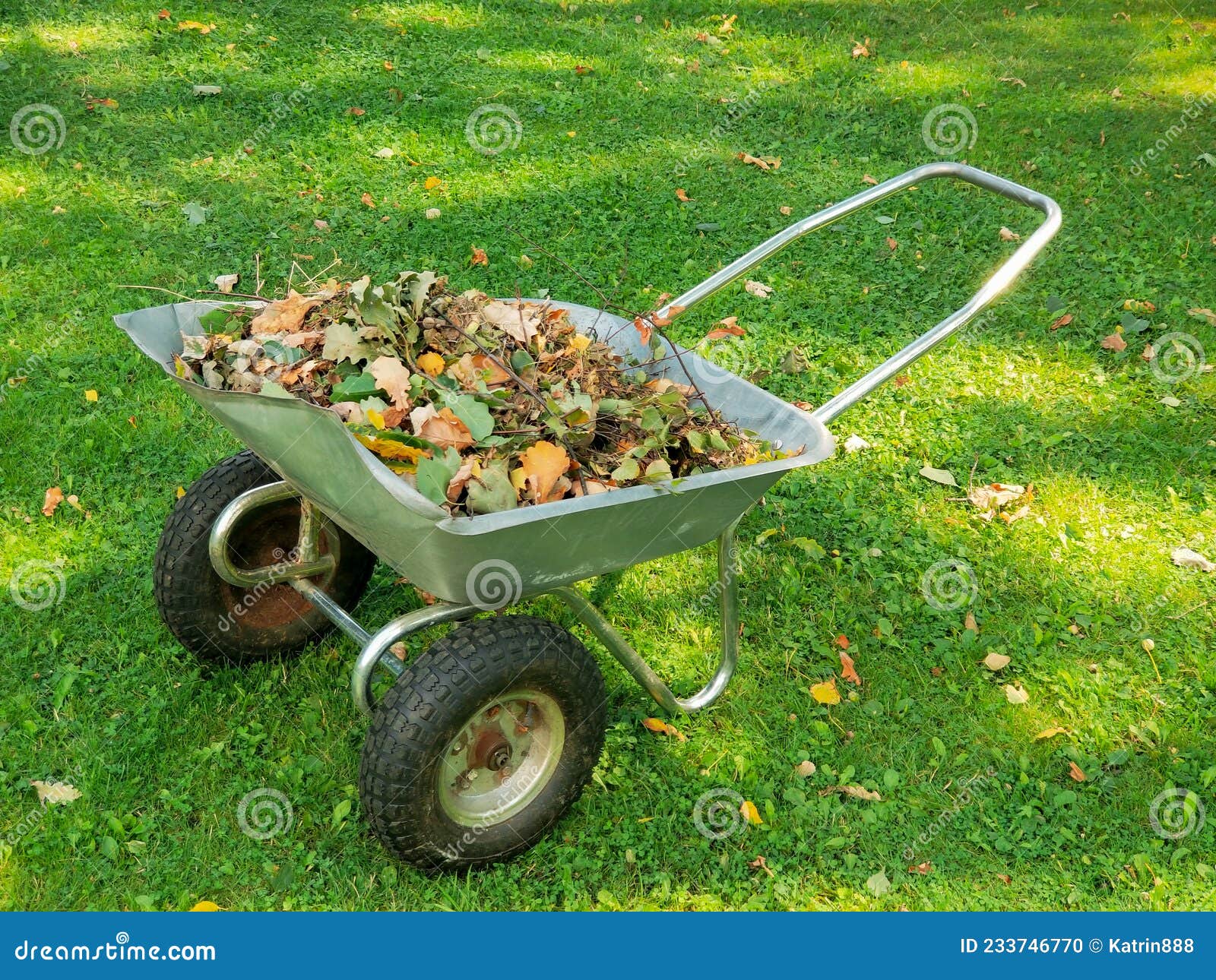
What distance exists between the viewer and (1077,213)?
5758 millimetres

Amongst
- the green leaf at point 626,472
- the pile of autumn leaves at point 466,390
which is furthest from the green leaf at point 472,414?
the green leaf at point 626,472

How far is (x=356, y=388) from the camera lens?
7.86 feet

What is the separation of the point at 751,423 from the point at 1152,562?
6.15ft

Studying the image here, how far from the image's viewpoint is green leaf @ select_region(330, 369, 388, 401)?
239cm

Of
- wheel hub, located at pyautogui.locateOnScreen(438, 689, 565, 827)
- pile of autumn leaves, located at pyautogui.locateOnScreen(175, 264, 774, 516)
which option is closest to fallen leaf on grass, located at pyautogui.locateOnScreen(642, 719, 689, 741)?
wheel hub, located at pyautogui.locateOnScreen(438, 689, 565, 827)

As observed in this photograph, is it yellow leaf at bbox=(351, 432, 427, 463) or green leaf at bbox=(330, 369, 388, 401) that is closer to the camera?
yellow leaf at bbox=(351, 432, 427, 463)

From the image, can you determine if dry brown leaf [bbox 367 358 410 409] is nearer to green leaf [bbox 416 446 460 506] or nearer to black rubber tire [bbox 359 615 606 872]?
green leaf [bbox 416 446 460 506]

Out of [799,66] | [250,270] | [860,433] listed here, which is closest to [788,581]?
[860,433]

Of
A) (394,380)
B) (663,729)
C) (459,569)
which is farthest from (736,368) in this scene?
(459,569)

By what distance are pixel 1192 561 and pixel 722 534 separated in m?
2.02

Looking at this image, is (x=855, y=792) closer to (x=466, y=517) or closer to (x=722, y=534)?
(x=722, y=534)

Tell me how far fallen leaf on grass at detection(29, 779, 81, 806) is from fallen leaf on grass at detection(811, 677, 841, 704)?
1.98 meters

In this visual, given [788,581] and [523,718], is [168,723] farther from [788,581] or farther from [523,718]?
[788,581]

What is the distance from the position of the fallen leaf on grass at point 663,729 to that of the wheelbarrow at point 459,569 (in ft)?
0.38
